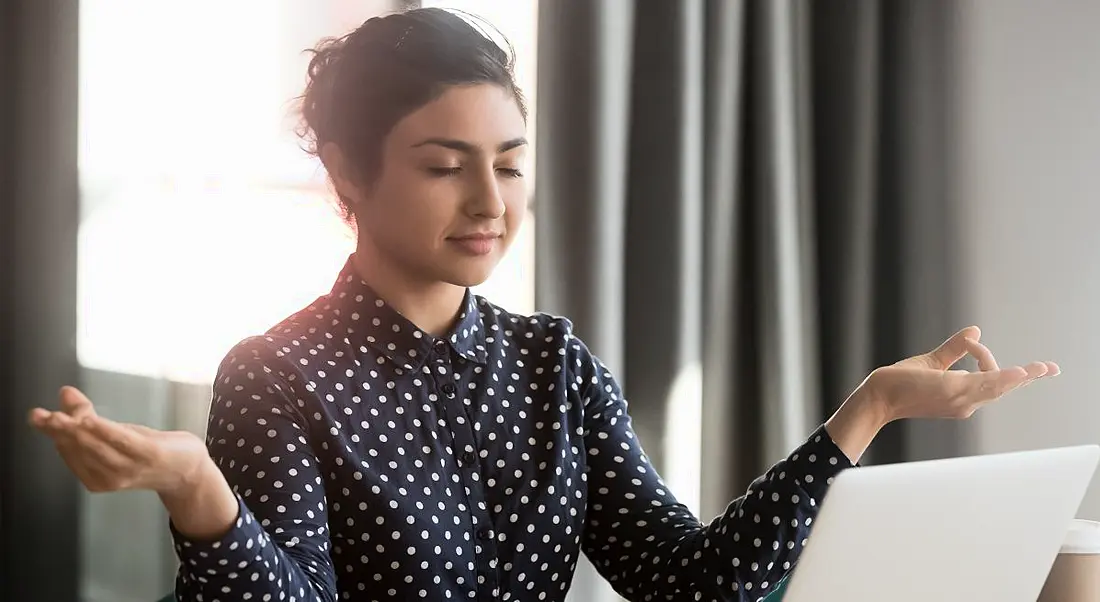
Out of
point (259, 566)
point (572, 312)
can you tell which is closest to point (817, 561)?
point (259, 566)

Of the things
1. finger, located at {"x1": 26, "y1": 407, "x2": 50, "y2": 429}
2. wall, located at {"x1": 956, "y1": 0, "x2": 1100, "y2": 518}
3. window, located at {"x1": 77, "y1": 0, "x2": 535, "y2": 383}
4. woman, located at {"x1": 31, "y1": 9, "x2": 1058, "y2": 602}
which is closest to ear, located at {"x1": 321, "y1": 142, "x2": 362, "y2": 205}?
woman, located at {"x1": 31, "y1": 9, "x2": 1058, "y2": 602}

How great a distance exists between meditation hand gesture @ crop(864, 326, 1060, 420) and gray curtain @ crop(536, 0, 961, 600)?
2.57 feet

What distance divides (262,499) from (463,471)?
0.81ft

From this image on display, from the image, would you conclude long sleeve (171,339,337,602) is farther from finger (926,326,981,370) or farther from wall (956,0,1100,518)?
wall (956,0,1100,518)

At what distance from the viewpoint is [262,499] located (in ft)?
3.40

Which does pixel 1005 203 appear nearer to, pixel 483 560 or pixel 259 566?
pixel 483 560

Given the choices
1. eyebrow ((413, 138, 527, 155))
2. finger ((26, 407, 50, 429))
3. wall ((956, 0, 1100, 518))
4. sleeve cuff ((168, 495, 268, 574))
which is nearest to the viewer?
finger ((26, 407, 50, 429))

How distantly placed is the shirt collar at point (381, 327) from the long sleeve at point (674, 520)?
0.19 meters

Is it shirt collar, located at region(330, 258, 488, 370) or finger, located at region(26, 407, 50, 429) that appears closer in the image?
finger, located at region(26, 407, 50, 429)

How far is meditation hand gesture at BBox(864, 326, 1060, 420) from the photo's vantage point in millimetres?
1098

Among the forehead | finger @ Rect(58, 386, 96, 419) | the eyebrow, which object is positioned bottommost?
finger @ Rect(58, 386, 96, 419)

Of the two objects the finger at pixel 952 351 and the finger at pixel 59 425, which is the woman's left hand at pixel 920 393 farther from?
the finger at pixel 59 425

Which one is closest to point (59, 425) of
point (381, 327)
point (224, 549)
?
point (224, 549)

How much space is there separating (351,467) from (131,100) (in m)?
0.70
